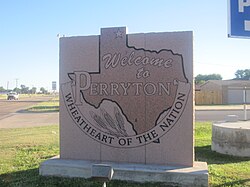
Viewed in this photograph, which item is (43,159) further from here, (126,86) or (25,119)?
(25,119)

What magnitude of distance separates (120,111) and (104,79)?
2.36 feet

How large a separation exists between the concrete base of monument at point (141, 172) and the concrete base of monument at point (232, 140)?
3359 millimetres

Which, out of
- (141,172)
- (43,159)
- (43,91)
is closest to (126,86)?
(141,172)

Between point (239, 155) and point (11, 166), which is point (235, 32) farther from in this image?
point (239, 155)

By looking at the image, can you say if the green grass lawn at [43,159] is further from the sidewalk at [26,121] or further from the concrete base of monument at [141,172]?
the sidewalk at [26,121]

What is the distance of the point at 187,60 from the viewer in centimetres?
631

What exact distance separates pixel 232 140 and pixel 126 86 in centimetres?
432

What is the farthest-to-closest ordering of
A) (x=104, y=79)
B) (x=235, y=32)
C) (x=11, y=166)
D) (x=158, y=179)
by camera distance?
(x=11, y=166), (x=104, y=79), (x=158, y=179), (x=235, y=32)

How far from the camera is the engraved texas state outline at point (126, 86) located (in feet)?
21.1

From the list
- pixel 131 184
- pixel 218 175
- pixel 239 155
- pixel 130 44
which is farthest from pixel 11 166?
pixel 239 155

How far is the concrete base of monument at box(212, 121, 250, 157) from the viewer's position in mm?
9211

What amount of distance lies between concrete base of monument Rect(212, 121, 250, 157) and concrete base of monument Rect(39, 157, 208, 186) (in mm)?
3359

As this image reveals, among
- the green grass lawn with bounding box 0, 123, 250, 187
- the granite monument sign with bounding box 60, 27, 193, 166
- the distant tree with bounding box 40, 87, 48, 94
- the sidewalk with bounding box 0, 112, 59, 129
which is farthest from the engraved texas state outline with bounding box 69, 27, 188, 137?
the distant tree with bounding box 40, 87, 48, 94

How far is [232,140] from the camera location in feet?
31.0
